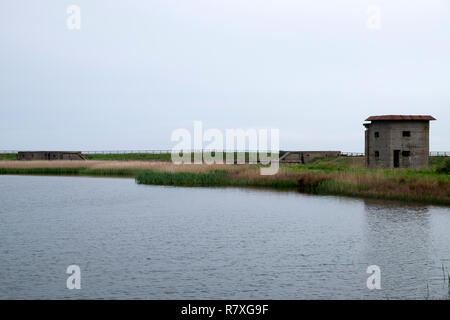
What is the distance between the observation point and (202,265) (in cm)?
1488

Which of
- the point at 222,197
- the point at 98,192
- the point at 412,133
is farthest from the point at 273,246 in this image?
the point at 412,133

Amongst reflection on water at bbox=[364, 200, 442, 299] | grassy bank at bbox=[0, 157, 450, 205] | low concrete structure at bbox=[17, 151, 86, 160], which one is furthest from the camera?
low concrete structure at bbox=[17, 151, 86, 160]

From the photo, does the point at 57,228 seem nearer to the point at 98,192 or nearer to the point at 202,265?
the point at 202,265

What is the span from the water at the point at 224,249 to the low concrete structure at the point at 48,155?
2331 inches

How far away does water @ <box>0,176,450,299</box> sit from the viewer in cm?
Result: 1252

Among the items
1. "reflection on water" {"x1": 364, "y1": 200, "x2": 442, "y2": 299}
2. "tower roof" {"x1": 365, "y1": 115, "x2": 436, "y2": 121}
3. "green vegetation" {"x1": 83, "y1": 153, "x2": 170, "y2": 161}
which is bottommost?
"reflection on water" {"x1": 364, "y1": 200, "x2": 442, "y2": 299}

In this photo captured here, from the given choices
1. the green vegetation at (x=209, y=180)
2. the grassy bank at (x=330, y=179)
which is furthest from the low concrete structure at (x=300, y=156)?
the green vegetation at (x=209, y=180)

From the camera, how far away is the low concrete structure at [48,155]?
87375 millimetres

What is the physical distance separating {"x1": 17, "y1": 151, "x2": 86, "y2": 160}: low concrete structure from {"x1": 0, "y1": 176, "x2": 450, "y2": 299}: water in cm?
5922

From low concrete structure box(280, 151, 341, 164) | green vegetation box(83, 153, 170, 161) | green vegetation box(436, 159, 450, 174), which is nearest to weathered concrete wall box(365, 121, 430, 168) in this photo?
green vegetation box(436, 159, 450, 174)

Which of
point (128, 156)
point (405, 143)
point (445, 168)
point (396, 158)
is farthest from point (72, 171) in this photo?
point (445, 168)

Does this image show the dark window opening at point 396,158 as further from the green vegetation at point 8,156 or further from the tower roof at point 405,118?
the green vegetation at point 8,156

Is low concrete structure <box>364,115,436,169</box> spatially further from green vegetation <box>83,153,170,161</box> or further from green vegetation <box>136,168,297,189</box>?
green vegetation <box>83,153,170,161</box>

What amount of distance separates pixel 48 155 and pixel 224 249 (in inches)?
3035
